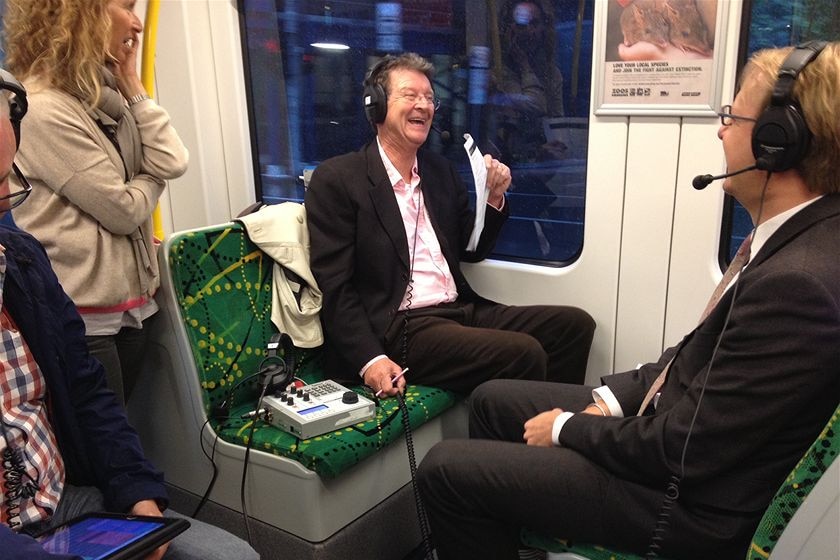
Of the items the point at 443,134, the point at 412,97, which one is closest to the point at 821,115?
the point at 412,97

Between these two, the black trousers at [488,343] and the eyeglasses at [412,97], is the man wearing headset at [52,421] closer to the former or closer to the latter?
the black trousers at [488,343]

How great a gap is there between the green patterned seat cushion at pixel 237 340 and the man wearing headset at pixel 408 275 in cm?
15

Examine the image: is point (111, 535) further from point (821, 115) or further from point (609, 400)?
point (821, 115)

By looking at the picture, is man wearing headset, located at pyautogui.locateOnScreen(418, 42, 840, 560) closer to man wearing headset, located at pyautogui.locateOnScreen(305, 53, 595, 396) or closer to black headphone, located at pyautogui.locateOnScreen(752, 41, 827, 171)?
black headphone, located at pyautogui.locateOnScreen(752, 41, 827, 171)

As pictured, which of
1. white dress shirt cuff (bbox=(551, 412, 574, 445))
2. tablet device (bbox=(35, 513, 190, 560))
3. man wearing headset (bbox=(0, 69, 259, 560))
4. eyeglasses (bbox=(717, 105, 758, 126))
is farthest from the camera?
white dress shirt cuff (bbox=(551, 412, 574, 445))

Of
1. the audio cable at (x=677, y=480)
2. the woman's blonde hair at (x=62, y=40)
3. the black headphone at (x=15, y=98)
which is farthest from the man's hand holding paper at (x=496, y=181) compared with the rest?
the black headphone at (x=15, y=98)

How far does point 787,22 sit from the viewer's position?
6.15 feet

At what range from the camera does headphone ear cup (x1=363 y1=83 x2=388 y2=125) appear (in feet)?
7.59

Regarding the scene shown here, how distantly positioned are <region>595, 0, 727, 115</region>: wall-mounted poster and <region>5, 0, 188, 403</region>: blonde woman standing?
1358mm

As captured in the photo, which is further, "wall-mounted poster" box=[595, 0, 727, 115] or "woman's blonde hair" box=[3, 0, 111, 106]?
"wall-mounted poster" box=[595, 0, 727, 115]

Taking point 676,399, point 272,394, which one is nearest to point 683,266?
point 676,399

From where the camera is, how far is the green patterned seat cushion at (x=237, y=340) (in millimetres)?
1871

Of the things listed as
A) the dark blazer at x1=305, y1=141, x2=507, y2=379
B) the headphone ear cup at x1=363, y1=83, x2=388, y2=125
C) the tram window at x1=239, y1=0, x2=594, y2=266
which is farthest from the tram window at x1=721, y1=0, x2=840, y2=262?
the headphone ear cup at x1=363, y1=83, x2=388, y2=125

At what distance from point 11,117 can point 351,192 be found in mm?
1210
